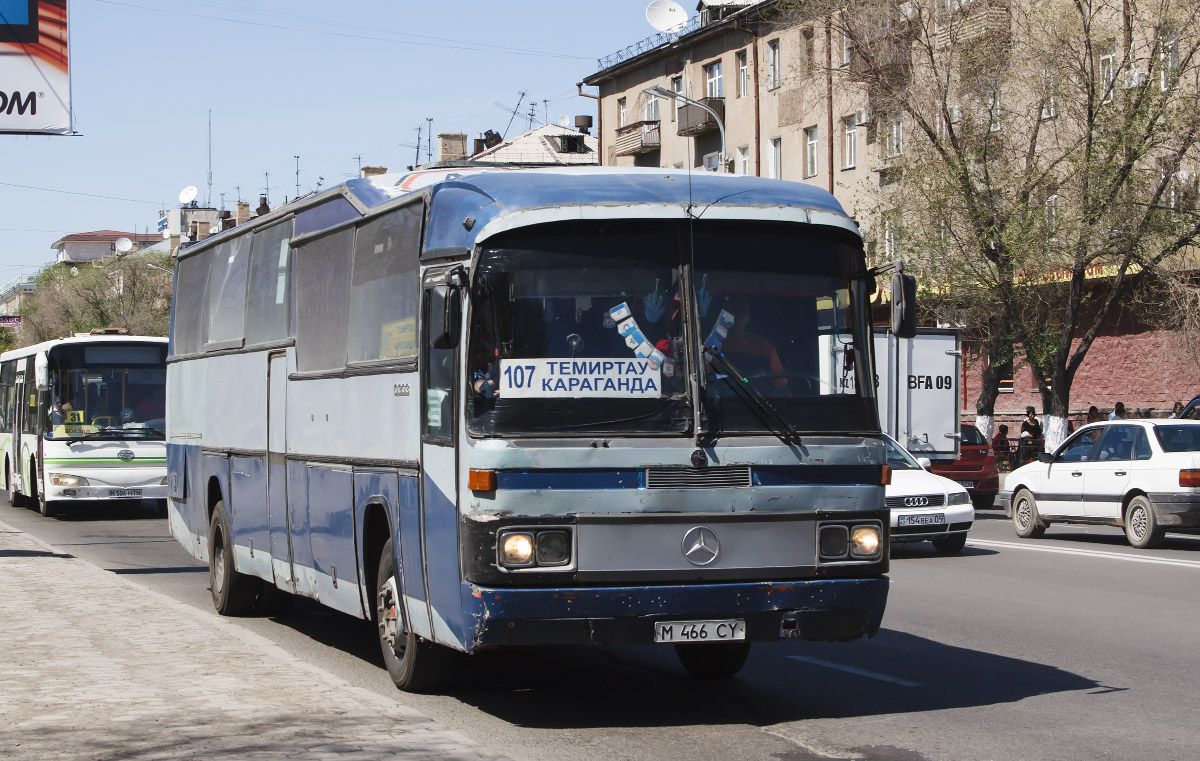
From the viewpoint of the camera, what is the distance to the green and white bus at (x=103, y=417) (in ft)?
91.6

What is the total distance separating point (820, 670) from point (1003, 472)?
33.5 m

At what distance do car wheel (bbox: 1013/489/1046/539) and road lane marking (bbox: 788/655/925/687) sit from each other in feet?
42.6

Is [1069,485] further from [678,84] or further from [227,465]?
[678,84]

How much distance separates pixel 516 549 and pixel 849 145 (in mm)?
47566

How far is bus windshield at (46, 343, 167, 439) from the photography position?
27891mm

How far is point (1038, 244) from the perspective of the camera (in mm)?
34750

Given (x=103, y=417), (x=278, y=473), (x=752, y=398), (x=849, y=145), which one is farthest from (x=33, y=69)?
(x=849, y=145)

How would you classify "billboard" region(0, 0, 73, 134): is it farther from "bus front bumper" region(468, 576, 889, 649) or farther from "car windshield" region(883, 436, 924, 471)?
"bus front bumper" region(468, 576, 889, 649)

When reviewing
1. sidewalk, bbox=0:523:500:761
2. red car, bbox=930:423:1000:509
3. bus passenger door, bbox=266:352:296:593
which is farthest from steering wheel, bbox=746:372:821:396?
red car, bbox=930:423:1000:509

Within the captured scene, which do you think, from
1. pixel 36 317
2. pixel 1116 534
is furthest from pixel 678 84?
pixel 36 317

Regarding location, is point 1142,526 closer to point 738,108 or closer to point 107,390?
point 107,390

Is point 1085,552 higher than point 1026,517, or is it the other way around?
point 1026,517

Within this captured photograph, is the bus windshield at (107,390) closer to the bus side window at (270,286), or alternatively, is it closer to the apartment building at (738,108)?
the bus side window at (270,286)

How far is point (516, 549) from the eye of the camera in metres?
8.80
